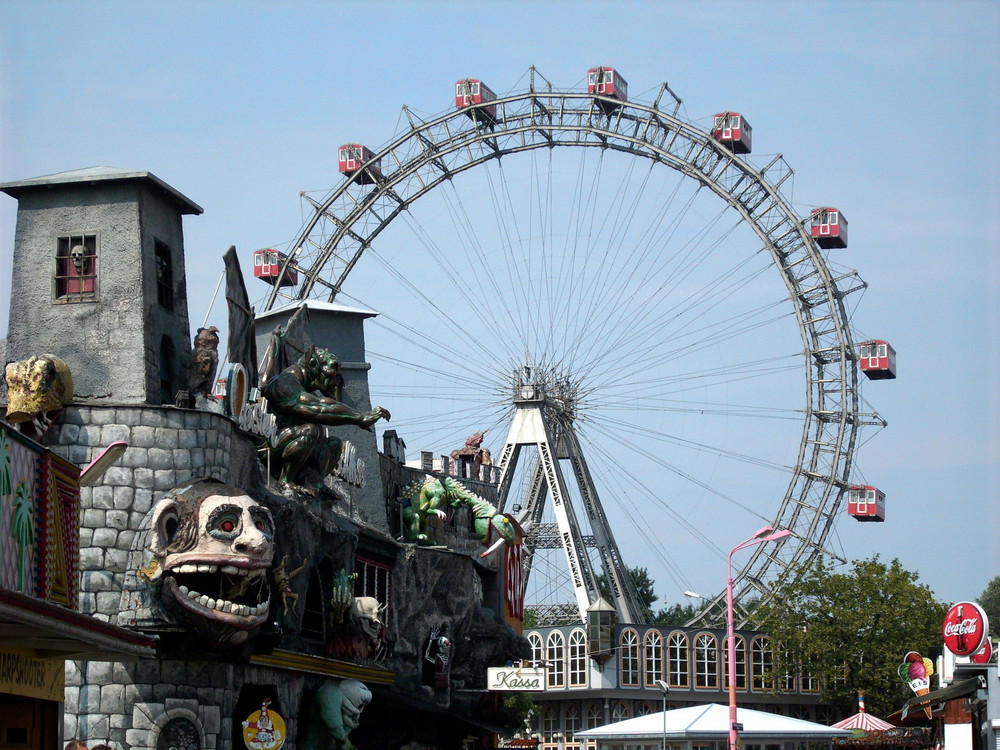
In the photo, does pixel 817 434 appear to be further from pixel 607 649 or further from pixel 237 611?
pixel 237 611

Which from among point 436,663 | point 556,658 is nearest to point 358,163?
point 556,658

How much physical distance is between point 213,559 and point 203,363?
479 centimetres

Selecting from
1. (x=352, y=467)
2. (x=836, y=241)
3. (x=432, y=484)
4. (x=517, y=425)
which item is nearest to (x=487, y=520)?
(x=432, y=484)

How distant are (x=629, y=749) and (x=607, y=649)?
49.2 ft

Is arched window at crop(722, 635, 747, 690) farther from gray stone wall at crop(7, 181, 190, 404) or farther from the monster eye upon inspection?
the monster eye

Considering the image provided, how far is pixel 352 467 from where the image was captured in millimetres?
33688

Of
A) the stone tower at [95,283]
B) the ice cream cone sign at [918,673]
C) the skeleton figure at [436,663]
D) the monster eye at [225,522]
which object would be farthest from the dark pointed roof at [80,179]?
the ice cream cone sign at [918,673]

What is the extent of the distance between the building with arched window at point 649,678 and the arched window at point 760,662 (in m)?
0.04

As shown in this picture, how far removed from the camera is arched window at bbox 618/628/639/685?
61500 millimetres

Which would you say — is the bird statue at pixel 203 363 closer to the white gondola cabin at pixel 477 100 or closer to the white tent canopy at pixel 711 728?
the white tent canopy at pixel 711 728

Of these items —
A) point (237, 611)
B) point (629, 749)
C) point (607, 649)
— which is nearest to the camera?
point (237, 611)

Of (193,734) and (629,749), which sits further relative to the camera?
(629,749)

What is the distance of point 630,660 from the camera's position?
61656 millimetres

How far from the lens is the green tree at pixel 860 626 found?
56.7 meters
